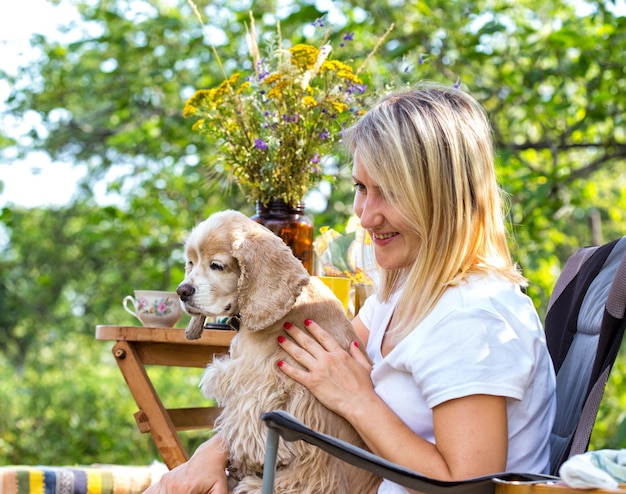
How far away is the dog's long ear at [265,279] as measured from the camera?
1740mm

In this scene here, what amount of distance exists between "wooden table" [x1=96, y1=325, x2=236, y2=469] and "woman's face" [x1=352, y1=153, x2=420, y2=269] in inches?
25.4

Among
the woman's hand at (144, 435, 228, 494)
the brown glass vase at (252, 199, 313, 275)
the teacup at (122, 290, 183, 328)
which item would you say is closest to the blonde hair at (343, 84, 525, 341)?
the woman's hand at (144, 435, 228, 494)

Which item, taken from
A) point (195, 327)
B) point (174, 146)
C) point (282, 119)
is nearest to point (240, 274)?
point (195, 327)

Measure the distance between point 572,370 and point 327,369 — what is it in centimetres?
65

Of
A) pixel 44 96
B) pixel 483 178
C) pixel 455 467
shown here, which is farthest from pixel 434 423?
pixel 44 96

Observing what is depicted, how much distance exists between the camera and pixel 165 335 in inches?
88.4

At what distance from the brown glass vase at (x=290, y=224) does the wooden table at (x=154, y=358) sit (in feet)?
1.02

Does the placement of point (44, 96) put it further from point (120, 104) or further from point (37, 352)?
point (37, 352)

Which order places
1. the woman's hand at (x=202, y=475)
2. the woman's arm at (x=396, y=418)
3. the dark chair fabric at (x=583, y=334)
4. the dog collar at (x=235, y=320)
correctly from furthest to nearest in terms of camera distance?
the dog collar at (x=235, y=320)
the woman's hand at (x=202, y=475)
the dark chair fabric at (x=583, y=334)
the woman's arm at (x=396, y=418)

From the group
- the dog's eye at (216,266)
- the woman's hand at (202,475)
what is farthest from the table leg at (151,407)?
the dog's eye at (216,266)

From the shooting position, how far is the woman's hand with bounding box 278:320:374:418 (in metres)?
1.67

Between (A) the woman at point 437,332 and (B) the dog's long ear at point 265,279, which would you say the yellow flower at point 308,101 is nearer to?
(A) the woman at point 437,332

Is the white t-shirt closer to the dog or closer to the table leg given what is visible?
the dog

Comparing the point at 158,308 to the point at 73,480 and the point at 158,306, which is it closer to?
the point at 158,306
